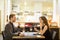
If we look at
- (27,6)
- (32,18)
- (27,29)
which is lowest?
(27,29)

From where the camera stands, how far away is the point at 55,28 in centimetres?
718

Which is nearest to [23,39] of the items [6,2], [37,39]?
[37,39]

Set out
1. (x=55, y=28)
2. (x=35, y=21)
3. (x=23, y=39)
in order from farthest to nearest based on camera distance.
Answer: (x=35, y=21)
(x=55, y=28)
(x=23, y=39)

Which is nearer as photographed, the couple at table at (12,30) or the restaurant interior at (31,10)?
the couple at table at (12,30)

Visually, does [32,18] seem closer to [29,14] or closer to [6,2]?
[29,14]

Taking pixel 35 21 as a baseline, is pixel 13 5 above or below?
above

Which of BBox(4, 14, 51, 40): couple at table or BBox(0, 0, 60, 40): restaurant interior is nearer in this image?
BBox(4, 14, 51, 40): couple at table

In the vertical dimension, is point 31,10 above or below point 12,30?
above

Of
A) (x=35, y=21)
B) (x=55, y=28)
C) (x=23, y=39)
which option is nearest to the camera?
(x=23, y=39)

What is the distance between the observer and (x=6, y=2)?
26.3ft

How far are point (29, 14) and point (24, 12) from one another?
287 millimetres

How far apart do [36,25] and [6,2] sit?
6.77 feet

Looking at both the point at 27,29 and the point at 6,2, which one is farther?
the point at 6,2

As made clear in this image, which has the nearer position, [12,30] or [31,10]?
[12,30]
